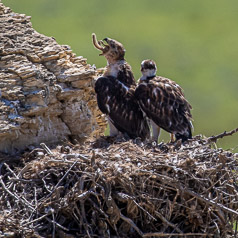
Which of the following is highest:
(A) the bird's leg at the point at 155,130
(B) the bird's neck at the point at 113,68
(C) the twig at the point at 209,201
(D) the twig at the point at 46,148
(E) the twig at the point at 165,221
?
(B) the bird's neck at the point at 113,68

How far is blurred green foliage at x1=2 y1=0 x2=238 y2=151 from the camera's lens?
24125mm

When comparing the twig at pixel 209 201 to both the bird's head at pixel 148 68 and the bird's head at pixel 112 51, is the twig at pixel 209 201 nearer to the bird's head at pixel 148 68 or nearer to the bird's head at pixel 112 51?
the bird's head at pixel 148 68

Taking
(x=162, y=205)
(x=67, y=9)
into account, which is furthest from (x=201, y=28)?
(x=162, y=205)

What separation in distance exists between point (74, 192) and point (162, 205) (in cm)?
94

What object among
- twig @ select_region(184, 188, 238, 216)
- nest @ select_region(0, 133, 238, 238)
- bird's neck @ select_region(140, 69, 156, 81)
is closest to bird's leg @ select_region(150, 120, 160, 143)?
bird's neck @ select_region(140, 69, 156, 81)

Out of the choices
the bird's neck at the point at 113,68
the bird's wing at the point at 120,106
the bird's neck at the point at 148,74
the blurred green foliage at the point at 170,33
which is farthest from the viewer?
the blurred green foliage at the point at 170,33

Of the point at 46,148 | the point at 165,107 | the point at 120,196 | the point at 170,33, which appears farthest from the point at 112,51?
the point at 170,33

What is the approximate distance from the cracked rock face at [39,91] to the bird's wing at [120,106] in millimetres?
218

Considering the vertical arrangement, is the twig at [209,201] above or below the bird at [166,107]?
below

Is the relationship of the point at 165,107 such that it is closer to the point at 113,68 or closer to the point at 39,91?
the point at 113,68

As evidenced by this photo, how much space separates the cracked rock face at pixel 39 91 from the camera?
1159 centimetres

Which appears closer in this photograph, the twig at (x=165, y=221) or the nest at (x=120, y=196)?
the nest at (x=120, y=196)

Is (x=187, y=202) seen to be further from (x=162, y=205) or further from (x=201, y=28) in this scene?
(x=201, y=28)

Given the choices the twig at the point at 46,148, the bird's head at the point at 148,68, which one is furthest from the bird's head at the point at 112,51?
the twig at the point at 46,148
